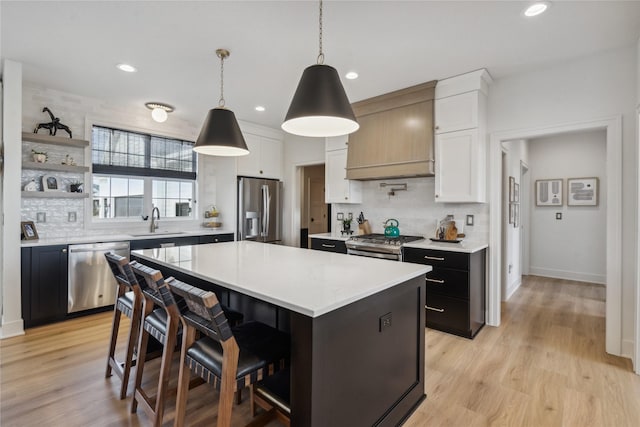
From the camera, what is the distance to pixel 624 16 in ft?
7.52

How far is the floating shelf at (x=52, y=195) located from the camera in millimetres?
3488

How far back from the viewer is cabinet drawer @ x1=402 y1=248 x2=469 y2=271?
302 centimetres

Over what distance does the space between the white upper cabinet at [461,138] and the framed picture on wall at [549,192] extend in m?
3.04

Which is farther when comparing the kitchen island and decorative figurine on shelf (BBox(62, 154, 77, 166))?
decorative figurine on shelf (BBox(62, 154, 77, 166))

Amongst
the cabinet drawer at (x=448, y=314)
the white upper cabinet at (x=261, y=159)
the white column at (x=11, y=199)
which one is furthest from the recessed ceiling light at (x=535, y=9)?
the white column at (x=11, y=199)

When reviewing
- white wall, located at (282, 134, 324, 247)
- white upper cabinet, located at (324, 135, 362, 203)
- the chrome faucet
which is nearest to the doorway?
white wall, located at (282, 134, 324, 247)

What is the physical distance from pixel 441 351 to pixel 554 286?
11.3 ft

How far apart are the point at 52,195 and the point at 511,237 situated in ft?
19.6

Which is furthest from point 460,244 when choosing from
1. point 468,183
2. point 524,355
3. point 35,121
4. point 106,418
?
point 35,121

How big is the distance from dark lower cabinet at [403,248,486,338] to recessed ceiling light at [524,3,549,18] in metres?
1.98

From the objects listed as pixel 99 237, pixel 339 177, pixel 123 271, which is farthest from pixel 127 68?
pixel 339 177

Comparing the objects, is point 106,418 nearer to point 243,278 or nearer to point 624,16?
point 243,278

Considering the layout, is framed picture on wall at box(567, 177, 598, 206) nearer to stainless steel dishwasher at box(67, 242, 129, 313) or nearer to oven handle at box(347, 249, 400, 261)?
oven handle at box(347, 249, 400, 261)

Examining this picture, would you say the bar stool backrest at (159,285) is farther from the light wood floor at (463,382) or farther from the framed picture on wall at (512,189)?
the framed picture on wall at (512,189)
